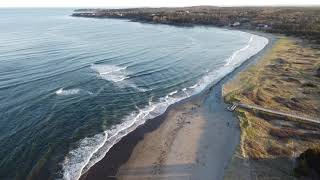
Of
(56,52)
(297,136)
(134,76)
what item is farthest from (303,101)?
(56,52)

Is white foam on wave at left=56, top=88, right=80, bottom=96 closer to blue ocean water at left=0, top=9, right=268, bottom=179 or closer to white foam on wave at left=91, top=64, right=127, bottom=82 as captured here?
blue ocean water at left=0, top=9, right=268, bottom=179

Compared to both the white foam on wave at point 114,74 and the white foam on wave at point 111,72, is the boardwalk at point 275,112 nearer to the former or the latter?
the white foam on wave at point 114,74

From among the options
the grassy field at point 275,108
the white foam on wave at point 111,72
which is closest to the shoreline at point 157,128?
the grassy field at point 275,108

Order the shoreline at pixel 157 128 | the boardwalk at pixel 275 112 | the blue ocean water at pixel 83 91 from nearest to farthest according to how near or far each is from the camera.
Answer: the shoreline at pixel 157 128, the blue ocean water at pixel 83 91, the boardwalk at pixel 275 112

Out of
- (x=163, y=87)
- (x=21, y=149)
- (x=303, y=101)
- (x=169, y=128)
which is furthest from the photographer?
(x=163, y=87)

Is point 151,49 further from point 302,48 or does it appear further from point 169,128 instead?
point 169,128
